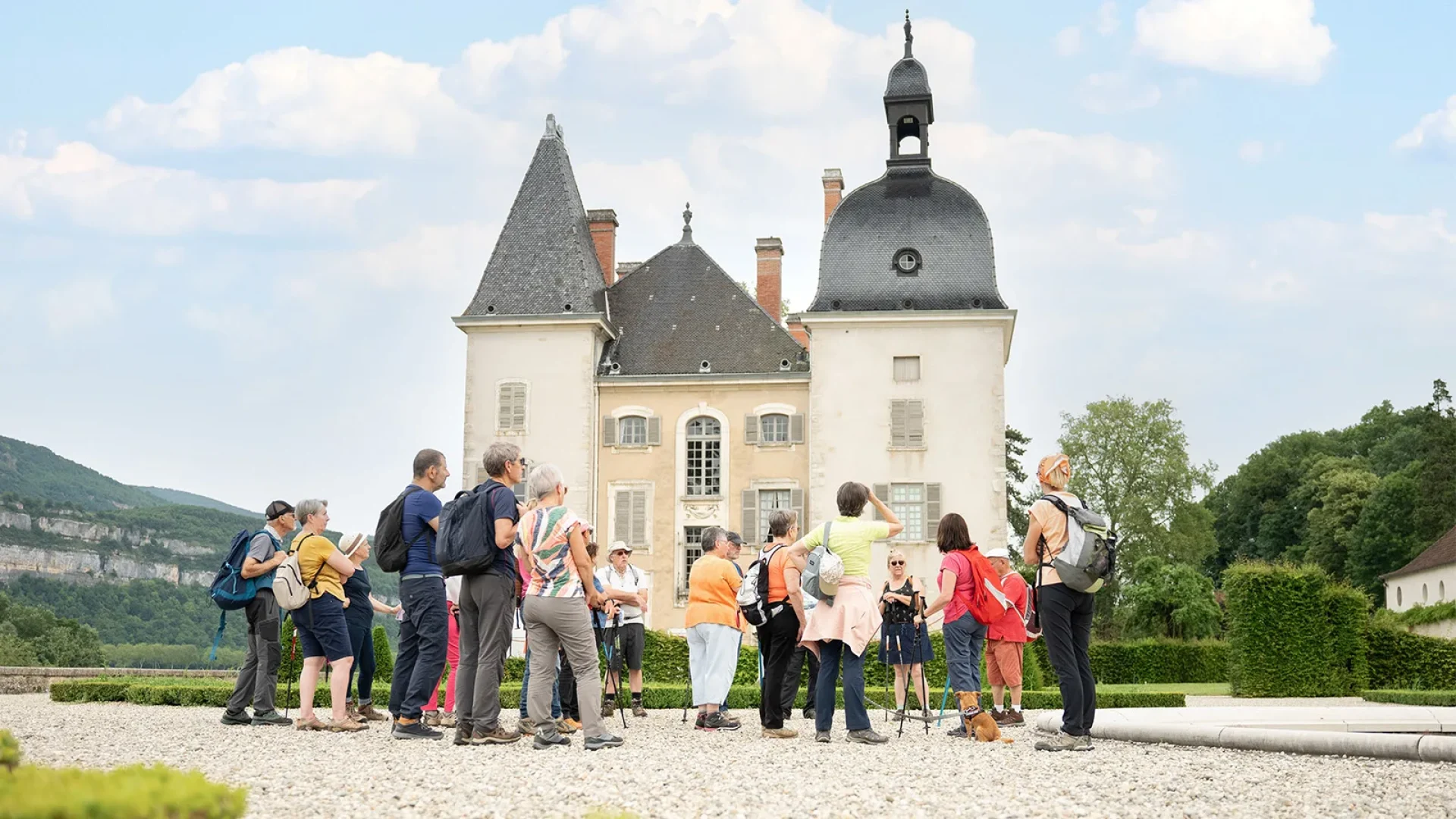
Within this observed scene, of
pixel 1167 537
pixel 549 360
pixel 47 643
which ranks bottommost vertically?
pixel 47 643

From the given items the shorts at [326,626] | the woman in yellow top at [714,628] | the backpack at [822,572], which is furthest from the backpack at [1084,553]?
the shorts at [326,626]

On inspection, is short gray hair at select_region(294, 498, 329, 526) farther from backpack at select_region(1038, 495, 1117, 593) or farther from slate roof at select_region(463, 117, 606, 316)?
slate roof at select_region(463, 117, 606, 316)

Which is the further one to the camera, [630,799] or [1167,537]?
[1167,537]

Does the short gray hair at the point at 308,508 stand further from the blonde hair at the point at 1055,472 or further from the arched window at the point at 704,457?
the arched window at the point at 704,457

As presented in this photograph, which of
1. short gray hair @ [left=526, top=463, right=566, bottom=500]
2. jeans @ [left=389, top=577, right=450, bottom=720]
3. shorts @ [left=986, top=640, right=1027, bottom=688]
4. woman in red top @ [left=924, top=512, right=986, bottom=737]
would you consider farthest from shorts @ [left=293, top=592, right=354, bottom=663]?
shorts @ [left=986, top=640, right=1027, bottom=688]

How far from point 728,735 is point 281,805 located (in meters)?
5.12

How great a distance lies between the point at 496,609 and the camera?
895cm

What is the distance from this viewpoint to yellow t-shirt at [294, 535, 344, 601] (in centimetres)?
1014

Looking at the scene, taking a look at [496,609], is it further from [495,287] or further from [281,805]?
[495,287]

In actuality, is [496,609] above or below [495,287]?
below

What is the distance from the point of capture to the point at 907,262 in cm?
3462

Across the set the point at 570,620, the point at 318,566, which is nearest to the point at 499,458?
the point at 570,620

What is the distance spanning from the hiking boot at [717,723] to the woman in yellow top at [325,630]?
2.69m

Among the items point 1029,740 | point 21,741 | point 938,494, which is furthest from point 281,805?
point 938,494
